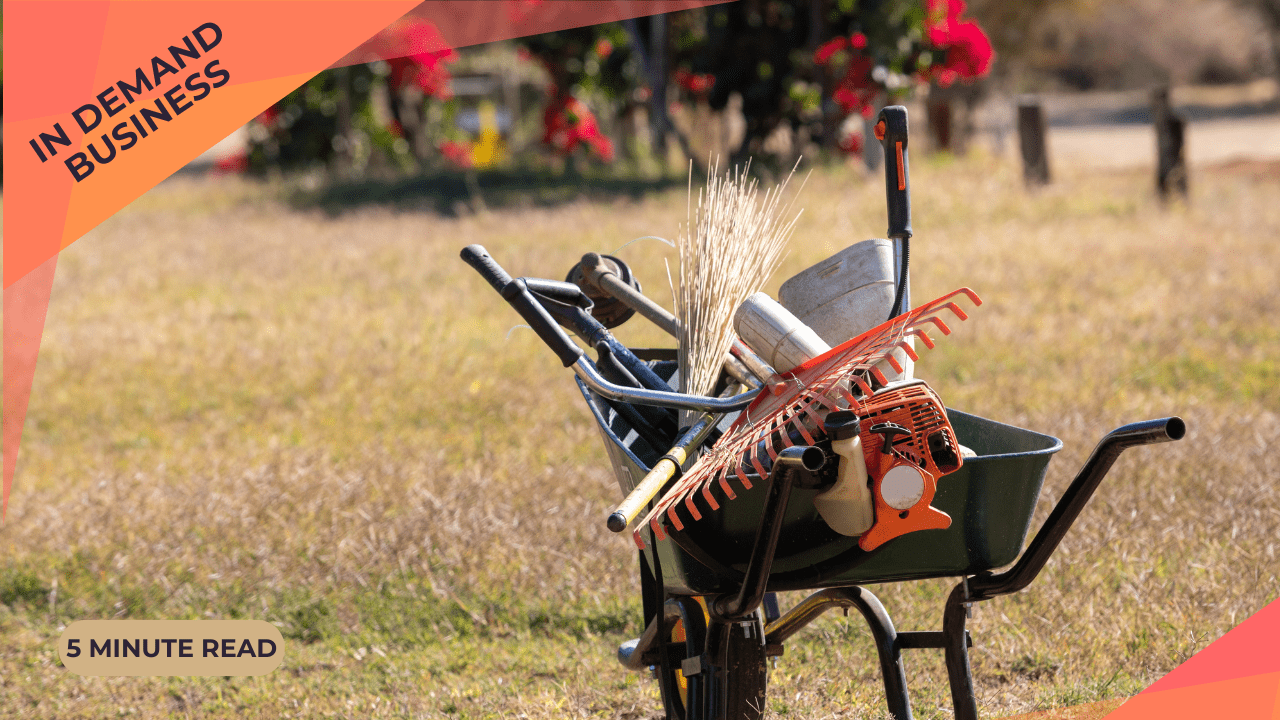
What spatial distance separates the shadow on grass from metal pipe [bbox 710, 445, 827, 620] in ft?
28.0

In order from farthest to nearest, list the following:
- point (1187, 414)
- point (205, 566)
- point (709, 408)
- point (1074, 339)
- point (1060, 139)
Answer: point (1060, 139) < point (1074, 339) < point (1187, 414) < point (205, 566) < point (709, 408)

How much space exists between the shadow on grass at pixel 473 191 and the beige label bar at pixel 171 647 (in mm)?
7211

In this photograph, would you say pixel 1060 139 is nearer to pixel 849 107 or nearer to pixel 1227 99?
pixel 1227 99

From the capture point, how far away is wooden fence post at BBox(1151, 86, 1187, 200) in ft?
33.0

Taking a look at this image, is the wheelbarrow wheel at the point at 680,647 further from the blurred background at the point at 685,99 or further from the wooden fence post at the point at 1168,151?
the wooden fence post at the point at 1168,151

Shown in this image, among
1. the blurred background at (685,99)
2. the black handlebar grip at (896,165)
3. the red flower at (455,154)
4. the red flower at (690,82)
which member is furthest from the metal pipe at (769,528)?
the red flower at (455,154)

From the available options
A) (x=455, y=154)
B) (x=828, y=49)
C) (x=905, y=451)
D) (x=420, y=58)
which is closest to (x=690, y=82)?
(x=828, y=49)

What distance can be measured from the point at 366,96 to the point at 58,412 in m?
10.8

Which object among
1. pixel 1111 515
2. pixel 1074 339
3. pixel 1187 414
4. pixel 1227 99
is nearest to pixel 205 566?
pixel 1111 515

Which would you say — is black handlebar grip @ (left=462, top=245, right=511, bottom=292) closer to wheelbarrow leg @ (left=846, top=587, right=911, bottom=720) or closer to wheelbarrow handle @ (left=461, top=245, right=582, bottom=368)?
wheelbarrow handle @ (left=461, top=245, right=582, bottom=368)

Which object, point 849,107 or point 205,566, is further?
point 849,107

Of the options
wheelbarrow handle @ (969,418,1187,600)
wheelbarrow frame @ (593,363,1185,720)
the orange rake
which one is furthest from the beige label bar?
wheelbarrow handle @ (969,418,1187,600)

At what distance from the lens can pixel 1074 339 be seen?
5938 mm

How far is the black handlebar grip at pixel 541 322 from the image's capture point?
2049 millimetres
